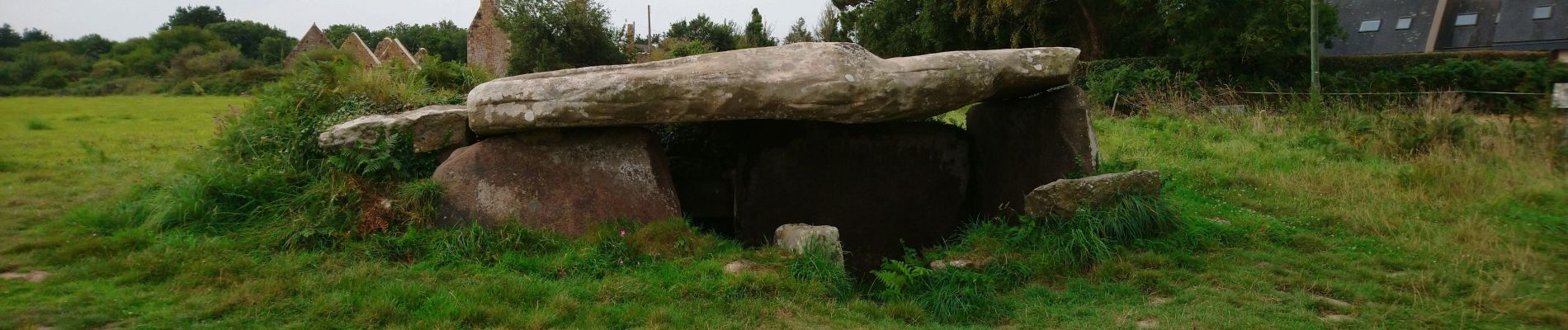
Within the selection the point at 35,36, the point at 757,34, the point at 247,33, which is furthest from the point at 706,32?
the point at 35,36

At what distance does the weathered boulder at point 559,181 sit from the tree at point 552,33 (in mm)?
16344

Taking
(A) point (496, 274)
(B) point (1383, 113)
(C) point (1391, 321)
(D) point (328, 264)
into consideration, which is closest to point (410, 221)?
(D) point (328, 264)

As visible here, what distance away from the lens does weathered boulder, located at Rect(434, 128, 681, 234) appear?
5648mm

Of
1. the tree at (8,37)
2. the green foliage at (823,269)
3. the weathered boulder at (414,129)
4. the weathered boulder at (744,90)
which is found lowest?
the green foliage at (823,269)

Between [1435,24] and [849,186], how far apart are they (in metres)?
28.9

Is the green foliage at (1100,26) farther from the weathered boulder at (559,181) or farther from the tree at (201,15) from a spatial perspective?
the tree at (201,15)

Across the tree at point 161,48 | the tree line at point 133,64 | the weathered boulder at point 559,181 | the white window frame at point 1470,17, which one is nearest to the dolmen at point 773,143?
the weathered boulder at point 559,181

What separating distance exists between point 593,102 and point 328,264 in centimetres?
174

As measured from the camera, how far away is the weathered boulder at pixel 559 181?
5.65 meters

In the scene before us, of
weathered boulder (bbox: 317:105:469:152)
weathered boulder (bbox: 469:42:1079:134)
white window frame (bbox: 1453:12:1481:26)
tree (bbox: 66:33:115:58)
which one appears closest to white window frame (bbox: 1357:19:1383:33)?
white window frame (bbox: 1453:12:1481:26)

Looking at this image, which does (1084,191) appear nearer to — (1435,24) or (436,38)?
(1435,24)

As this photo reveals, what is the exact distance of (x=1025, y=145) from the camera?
6844 mm

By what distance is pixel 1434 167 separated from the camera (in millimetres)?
6973

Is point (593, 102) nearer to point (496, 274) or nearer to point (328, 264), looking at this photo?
point (496, 274)
